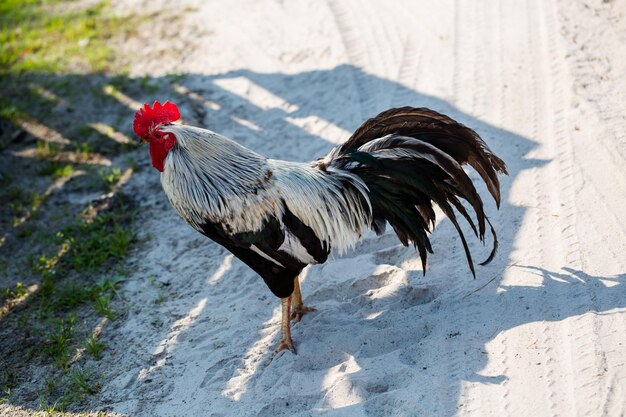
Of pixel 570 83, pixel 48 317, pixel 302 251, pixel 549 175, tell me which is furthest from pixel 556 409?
pixel 48 317

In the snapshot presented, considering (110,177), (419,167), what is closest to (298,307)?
(419,167)

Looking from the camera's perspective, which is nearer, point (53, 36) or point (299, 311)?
point (299, 311)

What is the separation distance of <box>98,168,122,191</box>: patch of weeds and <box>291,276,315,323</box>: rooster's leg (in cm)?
268

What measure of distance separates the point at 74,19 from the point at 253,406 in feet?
24.1

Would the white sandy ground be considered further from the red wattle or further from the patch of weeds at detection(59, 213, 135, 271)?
the red wattle

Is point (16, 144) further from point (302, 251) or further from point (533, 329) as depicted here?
point (533, 329)

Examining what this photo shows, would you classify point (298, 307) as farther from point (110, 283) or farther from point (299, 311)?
point (110, 283)

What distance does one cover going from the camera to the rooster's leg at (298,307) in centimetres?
477

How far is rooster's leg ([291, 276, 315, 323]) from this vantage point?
477 cm

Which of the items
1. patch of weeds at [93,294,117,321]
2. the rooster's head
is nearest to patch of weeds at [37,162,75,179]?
patch of weeds at [93,294,117,321]

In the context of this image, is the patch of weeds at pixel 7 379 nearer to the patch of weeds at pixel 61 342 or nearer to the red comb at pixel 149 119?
the patch of weeds at pixel 61 342

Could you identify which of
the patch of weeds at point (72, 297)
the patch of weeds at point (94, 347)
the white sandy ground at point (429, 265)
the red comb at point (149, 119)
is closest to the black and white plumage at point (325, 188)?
the red comb at point (149, 119)

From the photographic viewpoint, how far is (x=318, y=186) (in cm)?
425

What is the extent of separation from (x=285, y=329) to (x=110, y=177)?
2.99 meters
